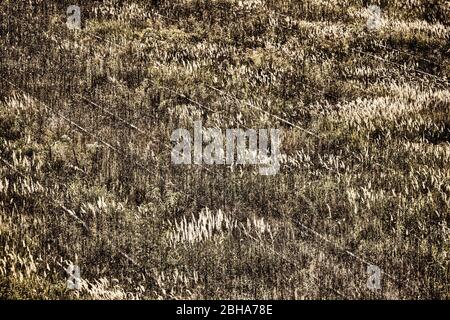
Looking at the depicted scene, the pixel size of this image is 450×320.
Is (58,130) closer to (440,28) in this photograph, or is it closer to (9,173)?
(9,173)

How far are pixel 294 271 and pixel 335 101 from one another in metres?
4.91

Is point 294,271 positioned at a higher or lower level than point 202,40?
lower

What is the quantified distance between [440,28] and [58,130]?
10396mm

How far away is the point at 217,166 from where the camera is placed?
21.6 ft

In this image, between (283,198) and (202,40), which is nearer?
(283,198)

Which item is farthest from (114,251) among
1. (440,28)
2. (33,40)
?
(440,28)

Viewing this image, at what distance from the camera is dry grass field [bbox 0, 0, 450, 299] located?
4.70 metres

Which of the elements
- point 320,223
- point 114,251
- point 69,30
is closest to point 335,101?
point 320,223

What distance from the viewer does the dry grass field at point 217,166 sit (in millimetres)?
4699

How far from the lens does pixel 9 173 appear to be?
6.06 m

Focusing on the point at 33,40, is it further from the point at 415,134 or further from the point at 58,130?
the point at 415,134
